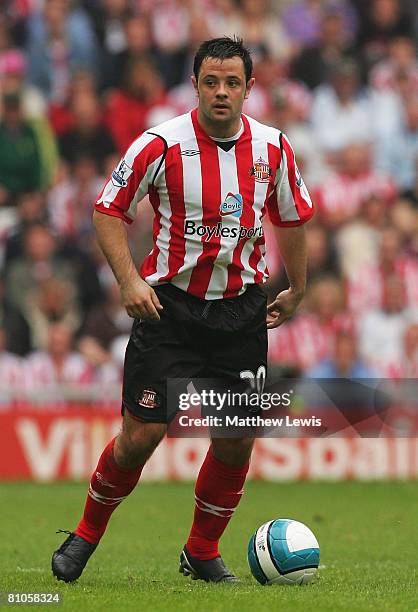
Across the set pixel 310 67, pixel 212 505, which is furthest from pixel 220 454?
pixel 310 67

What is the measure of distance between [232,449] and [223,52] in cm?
184

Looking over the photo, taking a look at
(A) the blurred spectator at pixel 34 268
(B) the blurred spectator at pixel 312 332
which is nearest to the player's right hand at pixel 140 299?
(B) the blurred spectator at pixel 312 332

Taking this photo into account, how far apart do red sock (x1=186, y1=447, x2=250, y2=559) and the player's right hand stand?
0.85 m

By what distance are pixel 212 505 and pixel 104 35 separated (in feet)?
35.5

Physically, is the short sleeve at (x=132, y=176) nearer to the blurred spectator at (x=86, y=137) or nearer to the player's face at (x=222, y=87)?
the player's face at (x=222, y=87)

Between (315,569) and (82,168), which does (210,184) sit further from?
(82,168)

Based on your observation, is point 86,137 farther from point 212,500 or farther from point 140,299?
point 140,299

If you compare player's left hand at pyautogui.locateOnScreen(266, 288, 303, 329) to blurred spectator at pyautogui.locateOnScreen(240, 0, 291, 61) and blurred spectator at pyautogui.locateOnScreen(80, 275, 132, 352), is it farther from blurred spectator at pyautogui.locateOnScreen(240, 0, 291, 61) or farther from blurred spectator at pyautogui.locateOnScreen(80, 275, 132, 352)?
blurred spectator at pyautogui.locateOnScreen(240, 0, 291, 61)

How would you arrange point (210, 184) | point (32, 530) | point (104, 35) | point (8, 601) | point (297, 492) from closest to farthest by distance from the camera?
point (8, 601) < point (210, 184) < point (32, 530) < point (297, 492) < point (104, 35)

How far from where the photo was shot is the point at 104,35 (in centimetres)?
1611

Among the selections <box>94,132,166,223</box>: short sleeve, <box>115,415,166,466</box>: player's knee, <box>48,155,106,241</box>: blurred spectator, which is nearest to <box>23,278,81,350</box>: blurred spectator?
<box>48,155,106,241</box>: blurred spectator

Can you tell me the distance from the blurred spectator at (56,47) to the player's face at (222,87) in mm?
9879

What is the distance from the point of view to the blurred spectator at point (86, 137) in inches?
591

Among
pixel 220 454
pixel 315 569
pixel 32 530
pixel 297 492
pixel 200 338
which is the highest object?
pixel 200 338
